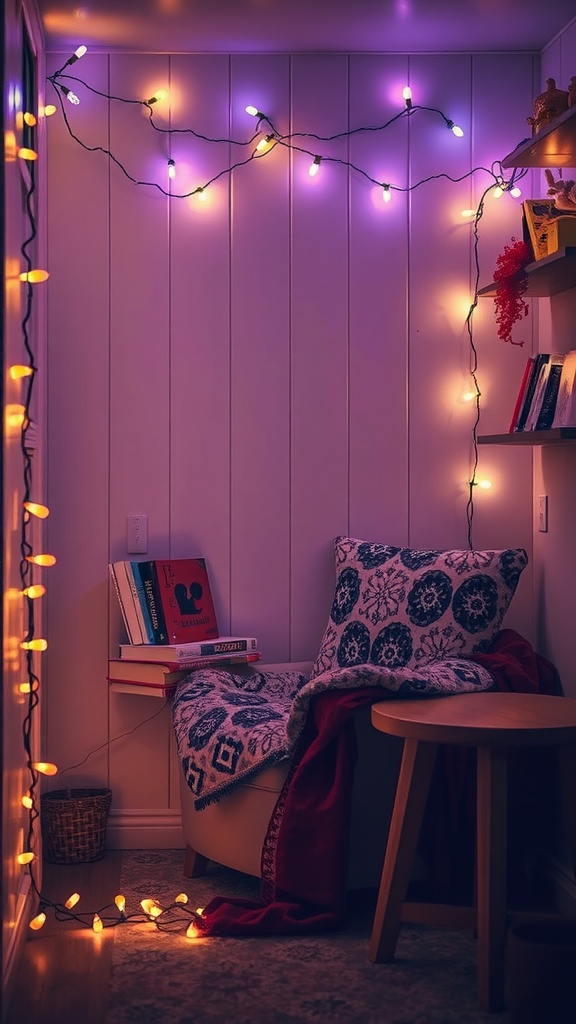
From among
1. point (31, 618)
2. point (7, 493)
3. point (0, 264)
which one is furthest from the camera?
point (31, 618)

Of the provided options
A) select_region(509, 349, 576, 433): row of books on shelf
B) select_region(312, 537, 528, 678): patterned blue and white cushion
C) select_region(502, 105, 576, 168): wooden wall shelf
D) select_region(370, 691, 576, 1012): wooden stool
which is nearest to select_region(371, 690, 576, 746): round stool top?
select_region(370, 691, 576, 1012): wooden stool

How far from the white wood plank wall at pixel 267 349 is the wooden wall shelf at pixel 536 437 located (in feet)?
1.65

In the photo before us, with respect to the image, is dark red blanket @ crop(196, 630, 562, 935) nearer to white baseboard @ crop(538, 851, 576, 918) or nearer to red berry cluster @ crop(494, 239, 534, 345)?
white baseboard @ crop(538, 851, 576, 918)

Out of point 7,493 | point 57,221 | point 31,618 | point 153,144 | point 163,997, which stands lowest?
point 163,997

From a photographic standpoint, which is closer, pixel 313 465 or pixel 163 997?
pixel 163 997

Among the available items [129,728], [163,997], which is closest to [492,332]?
[129,728]

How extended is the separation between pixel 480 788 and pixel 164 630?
137cm

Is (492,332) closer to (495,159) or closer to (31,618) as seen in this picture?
(495,159)

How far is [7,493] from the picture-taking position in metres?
2.47

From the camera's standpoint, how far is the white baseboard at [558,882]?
9.87ft

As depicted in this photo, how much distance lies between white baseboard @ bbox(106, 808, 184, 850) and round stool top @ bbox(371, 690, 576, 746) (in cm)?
124

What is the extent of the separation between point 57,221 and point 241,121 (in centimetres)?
69

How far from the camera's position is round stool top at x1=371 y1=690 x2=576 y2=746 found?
238cm

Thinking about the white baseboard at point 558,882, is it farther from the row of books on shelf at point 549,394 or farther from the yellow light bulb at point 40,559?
the yellow light bulb at point 40,559
